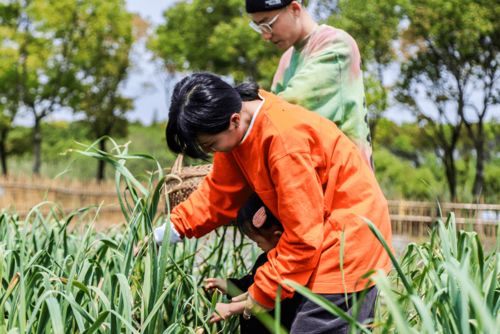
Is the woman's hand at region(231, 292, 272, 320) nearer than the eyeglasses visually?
Yes

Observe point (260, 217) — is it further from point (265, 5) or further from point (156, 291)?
point (265, 5)

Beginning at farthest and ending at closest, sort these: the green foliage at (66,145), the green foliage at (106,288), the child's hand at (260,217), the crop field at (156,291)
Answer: the green foliage at (66,145) < the child's hand at (260,217) < the green foliage at (106,288) < the crop field at (156,291)

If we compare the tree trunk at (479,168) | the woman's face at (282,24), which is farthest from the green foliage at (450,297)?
the tree trunk at (479,168)

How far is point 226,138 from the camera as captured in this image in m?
1.82

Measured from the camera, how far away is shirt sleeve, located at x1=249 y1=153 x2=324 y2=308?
173 cm

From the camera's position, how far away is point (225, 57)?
828 inches

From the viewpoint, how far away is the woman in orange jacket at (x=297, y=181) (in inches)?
68.7

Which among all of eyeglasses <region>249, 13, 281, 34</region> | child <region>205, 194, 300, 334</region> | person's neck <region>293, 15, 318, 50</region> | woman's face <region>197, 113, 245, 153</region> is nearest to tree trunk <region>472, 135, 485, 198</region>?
person's neck <region>293, 15, 318, 50</region>

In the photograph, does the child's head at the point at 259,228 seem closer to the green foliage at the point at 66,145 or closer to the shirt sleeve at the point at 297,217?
the shirt sleeve at the point at 297,217

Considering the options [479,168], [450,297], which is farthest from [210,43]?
[450,297]

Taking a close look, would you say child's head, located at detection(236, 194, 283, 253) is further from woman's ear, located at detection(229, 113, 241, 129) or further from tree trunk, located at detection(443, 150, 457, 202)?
tree trunk, located at detection(443, 150, 457, 202)

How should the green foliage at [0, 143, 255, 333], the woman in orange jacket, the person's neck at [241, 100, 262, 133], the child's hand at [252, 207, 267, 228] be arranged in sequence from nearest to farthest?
the green foliage at [0, 143, 255, 333], the woman in orange jacket, the person's neck at [241, 100, 262, 133], the child's hand at [252, 207, 267, 228]

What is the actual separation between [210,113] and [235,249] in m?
0.93

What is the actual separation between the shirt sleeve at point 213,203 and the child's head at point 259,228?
0.40ft
